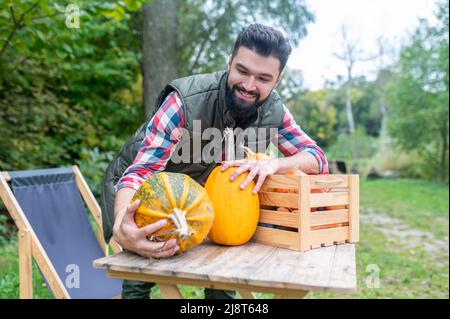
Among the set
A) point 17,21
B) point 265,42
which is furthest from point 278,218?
point 17,21

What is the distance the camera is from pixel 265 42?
167 cm

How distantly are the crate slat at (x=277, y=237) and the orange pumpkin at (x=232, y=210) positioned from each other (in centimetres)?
6

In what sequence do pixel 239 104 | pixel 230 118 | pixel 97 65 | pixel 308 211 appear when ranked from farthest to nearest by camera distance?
pixel 97 65 < pixel 230 118 < pixel 239 104 < pixel 308 211

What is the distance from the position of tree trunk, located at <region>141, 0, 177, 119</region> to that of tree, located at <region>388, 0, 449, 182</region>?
9010 millimetres

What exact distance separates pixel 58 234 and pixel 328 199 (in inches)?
82.0

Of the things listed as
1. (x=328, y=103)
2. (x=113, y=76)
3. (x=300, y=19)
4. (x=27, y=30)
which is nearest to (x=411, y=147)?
(x=328, y=103)

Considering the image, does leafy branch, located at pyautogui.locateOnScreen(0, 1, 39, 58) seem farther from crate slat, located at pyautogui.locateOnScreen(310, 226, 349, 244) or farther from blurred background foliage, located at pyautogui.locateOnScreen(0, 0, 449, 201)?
crate slat, located at pyautogui.locateOnScreen(310, 226, 349, 244)

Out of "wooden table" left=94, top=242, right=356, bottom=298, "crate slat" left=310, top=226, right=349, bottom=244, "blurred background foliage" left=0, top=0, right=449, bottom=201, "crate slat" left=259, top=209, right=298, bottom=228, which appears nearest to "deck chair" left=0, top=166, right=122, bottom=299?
"blurred background foliage" left=0, top=0, right=449, bottom=201

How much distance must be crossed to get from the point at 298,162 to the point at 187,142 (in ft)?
1.53

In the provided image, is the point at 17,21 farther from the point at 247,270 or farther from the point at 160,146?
the point at 247,270

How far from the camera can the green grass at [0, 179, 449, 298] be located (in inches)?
144

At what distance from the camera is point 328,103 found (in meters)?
20.6
